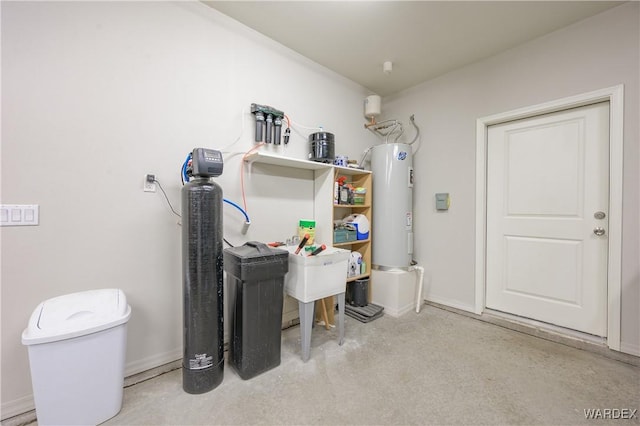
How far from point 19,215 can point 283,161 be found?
1630mm

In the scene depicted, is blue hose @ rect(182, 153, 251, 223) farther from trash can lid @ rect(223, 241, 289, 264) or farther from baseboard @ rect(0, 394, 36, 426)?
baseboard @ rect(0, 394, 36, 426)

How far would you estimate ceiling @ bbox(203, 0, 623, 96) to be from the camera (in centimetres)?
194

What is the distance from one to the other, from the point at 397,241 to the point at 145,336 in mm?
2365

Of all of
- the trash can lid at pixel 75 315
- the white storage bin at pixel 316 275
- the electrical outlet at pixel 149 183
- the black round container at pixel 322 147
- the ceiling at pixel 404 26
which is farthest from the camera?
the black round container at pixel 322 147

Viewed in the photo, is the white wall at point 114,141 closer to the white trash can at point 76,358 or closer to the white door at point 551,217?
the white trash can at point 76,358

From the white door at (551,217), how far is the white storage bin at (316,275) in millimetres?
1767

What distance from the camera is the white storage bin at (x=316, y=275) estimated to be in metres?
1.83

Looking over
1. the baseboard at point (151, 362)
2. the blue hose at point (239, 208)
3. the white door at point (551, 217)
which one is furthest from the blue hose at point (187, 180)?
the white door at point (551, 217)

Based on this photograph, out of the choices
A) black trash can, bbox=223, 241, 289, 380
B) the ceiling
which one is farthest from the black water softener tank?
the ceiling

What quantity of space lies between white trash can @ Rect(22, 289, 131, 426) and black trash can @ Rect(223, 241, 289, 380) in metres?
0.59

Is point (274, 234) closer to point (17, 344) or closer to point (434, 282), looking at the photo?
point (17, 344)

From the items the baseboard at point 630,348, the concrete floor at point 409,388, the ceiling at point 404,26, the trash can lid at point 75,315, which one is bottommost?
the concrete floor at point 409,388

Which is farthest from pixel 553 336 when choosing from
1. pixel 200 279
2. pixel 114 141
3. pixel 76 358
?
pixel 114 141

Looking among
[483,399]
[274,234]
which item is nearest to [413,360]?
[483,399]
